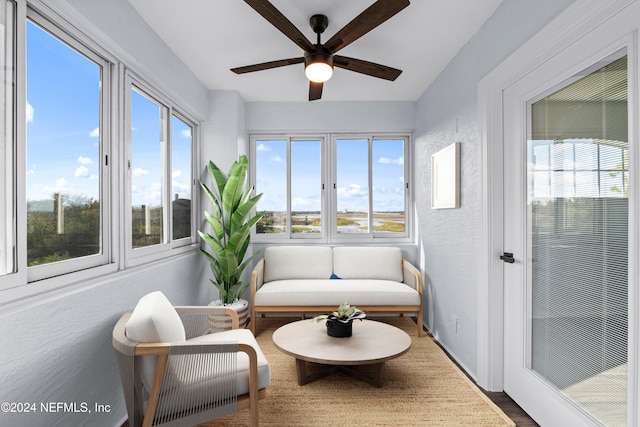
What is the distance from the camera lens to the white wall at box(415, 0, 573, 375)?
2.07m

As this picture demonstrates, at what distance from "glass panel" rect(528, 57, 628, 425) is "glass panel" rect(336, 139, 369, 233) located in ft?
7.61

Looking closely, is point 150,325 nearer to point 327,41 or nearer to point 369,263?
point 327,41

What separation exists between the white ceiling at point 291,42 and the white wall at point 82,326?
283 millimetres

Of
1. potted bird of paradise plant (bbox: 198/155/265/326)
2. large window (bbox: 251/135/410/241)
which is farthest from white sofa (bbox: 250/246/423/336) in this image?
large window (bbox: 251/135/410/241)

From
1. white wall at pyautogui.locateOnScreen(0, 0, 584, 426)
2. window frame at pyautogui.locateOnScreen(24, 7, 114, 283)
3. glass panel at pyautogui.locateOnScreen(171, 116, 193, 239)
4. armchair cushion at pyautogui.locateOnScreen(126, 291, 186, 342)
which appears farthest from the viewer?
glass panel at pyautogui.locateOnScreen(171, 116, 193, 239)

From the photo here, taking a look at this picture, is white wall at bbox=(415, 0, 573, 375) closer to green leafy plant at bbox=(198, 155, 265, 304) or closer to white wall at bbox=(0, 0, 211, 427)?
green leafy plant at bbox=(198, 155, 265, 304)

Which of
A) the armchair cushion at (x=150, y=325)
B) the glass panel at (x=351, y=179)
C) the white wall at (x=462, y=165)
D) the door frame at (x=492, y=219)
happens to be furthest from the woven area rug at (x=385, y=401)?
the glass panel at (x=351, y=179)

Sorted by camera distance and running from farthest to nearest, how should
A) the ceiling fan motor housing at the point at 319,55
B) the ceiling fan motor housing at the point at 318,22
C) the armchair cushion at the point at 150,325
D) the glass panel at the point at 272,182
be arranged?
the glass panel at the point at 272,182
the ceiling fan motor housing at the point at 318,22
the ceiling fan motor housing at the point at 319,55
the armchair cushion at the point at 150,325

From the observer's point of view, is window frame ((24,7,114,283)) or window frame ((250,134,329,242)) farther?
window frame ((250,134,329,242))

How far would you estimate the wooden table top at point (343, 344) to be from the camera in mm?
2143

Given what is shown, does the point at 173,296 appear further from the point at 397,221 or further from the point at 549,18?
the point at 549,18

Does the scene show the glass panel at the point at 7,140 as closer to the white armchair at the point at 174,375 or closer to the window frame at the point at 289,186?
the white armchair at the point at 174,375

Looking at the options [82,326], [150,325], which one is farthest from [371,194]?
[82,326]

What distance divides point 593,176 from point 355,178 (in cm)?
281
